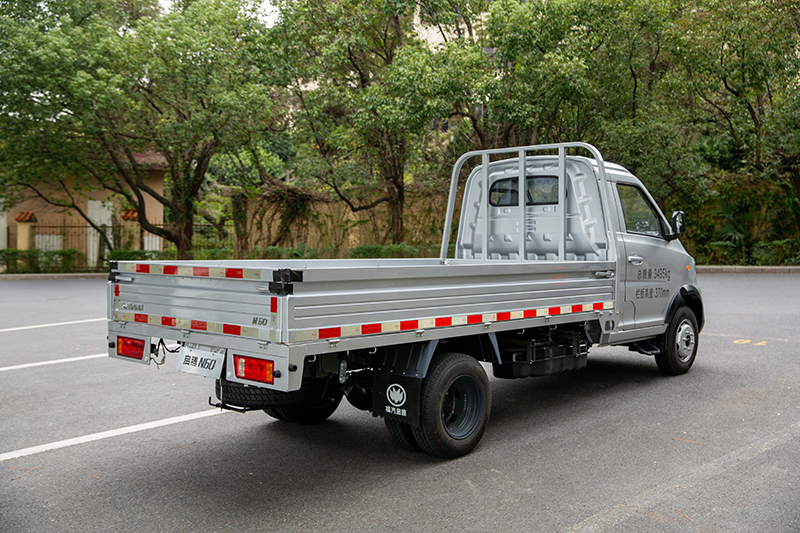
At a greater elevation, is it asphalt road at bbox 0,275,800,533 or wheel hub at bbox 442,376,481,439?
wheel hub at bbox 442,376,481,439

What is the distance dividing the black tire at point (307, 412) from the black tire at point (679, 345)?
380 centimetres

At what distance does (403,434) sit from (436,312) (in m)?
0.92

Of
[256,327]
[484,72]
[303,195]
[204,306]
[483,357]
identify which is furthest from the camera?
[303,195]

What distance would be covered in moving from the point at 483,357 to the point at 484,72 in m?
13.7

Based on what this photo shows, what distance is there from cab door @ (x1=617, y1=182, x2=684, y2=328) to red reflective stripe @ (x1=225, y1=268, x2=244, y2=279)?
404 cm

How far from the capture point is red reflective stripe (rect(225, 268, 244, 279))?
13.2ft

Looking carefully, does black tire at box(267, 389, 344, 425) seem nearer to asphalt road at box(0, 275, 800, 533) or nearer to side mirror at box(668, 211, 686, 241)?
asphalt road at box(0, 275, 800, 533)

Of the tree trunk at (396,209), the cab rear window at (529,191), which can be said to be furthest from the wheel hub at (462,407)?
the tree trunk at (396,209)

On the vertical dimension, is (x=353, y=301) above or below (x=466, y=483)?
above

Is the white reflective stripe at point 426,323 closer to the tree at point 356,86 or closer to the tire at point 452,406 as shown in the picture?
the tire at point 452,406

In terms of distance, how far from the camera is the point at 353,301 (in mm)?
4082

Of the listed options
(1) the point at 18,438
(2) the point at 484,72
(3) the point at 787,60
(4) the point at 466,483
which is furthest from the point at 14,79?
(3) the point at 787,60

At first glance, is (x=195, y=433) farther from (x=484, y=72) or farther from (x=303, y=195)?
(x=303, y=195)

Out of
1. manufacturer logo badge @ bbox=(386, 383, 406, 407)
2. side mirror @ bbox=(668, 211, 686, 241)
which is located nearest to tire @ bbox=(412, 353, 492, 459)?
manufacturer logo badge @ bbox=(386, 383, 406, 407)
